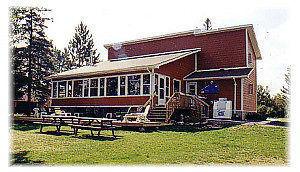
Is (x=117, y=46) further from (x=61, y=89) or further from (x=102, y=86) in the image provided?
(x=102, y=86)

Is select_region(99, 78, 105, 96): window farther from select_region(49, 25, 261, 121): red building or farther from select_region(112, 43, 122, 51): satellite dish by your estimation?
select_region(112, 43, 122, 51): satellite dish

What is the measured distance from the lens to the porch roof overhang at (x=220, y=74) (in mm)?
16641

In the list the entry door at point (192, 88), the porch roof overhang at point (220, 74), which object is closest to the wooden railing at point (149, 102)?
the porch roof overhang at point (220, 74)

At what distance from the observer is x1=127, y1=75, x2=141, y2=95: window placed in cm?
1636

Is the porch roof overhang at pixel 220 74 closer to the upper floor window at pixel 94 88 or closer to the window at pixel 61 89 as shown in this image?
the upper floor window at pixel 94 88

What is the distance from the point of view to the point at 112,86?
1747 cm

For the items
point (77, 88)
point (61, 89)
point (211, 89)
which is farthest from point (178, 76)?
point (61, 89)

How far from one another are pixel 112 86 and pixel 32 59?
8627 mm

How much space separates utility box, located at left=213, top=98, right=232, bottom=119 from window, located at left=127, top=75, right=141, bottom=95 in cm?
383

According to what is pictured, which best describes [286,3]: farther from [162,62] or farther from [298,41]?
[162,62]
